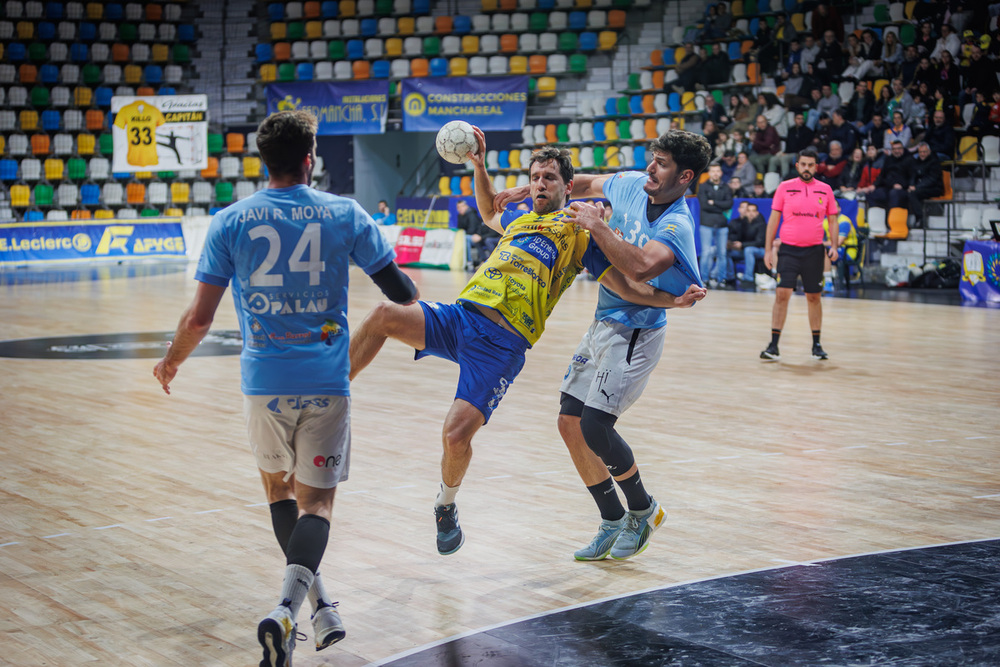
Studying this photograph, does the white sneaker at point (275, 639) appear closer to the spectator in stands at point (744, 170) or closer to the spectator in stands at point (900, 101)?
the spectator in stands at point (744, 170)

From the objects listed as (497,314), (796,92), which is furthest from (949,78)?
(497,314)

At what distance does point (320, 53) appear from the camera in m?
30.5

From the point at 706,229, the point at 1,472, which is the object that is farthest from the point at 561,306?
the point at 1,472

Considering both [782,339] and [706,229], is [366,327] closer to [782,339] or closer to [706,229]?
[782,339]

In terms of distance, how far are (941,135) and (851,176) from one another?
1.64m

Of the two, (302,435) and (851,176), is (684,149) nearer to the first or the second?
(302,435)

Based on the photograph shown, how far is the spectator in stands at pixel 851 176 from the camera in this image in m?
18.9

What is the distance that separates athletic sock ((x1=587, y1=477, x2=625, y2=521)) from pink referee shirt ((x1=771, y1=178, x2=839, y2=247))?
22.7ft

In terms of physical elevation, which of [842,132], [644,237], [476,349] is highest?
[842,132]

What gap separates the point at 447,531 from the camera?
4574 mm

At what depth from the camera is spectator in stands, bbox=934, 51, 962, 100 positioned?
1912 centimetres

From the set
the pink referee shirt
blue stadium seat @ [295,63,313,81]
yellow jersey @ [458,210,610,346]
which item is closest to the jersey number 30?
yellow jersey @ [458,210,610,346]

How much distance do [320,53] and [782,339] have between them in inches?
834

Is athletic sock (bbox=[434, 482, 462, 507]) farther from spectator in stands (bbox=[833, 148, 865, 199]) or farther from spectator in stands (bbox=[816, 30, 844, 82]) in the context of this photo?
spectator in stands (bbox=[816, 30, 844, 82])
